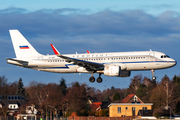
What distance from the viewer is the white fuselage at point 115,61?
54.7m

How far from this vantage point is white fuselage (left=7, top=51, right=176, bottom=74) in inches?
2152

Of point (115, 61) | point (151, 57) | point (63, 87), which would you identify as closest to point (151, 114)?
point (151, 57)

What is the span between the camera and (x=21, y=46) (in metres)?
63.0

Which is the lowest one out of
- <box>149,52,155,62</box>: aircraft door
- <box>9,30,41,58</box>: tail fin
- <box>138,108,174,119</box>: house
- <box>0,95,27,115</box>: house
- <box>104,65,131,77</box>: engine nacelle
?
<box>138,108,174,119</box>: house

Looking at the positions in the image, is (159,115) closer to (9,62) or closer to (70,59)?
(70,59)

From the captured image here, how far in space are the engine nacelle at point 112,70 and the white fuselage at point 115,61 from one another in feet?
2.84

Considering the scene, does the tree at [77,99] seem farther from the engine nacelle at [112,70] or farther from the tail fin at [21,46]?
the engine nacelle at [112,70]

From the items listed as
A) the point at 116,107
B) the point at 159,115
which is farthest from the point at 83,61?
the point at 116,107

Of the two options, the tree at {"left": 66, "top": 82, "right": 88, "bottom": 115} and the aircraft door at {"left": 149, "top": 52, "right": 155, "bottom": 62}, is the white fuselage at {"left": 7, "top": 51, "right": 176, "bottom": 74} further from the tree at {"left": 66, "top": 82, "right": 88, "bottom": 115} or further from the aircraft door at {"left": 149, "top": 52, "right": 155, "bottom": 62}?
the tree at {"left": 66, "top": 82, "right": 88, "bottom": 115}

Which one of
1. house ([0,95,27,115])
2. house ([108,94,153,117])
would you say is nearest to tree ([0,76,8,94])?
house ([0,95,27,115])

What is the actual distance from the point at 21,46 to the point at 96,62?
16729 mm

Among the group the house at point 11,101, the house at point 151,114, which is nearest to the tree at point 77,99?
the house at point 151,114

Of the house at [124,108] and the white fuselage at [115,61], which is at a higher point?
the white fuselage at [115,61]

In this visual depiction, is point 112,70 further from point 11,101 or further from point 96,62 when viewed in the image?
point 11,101
